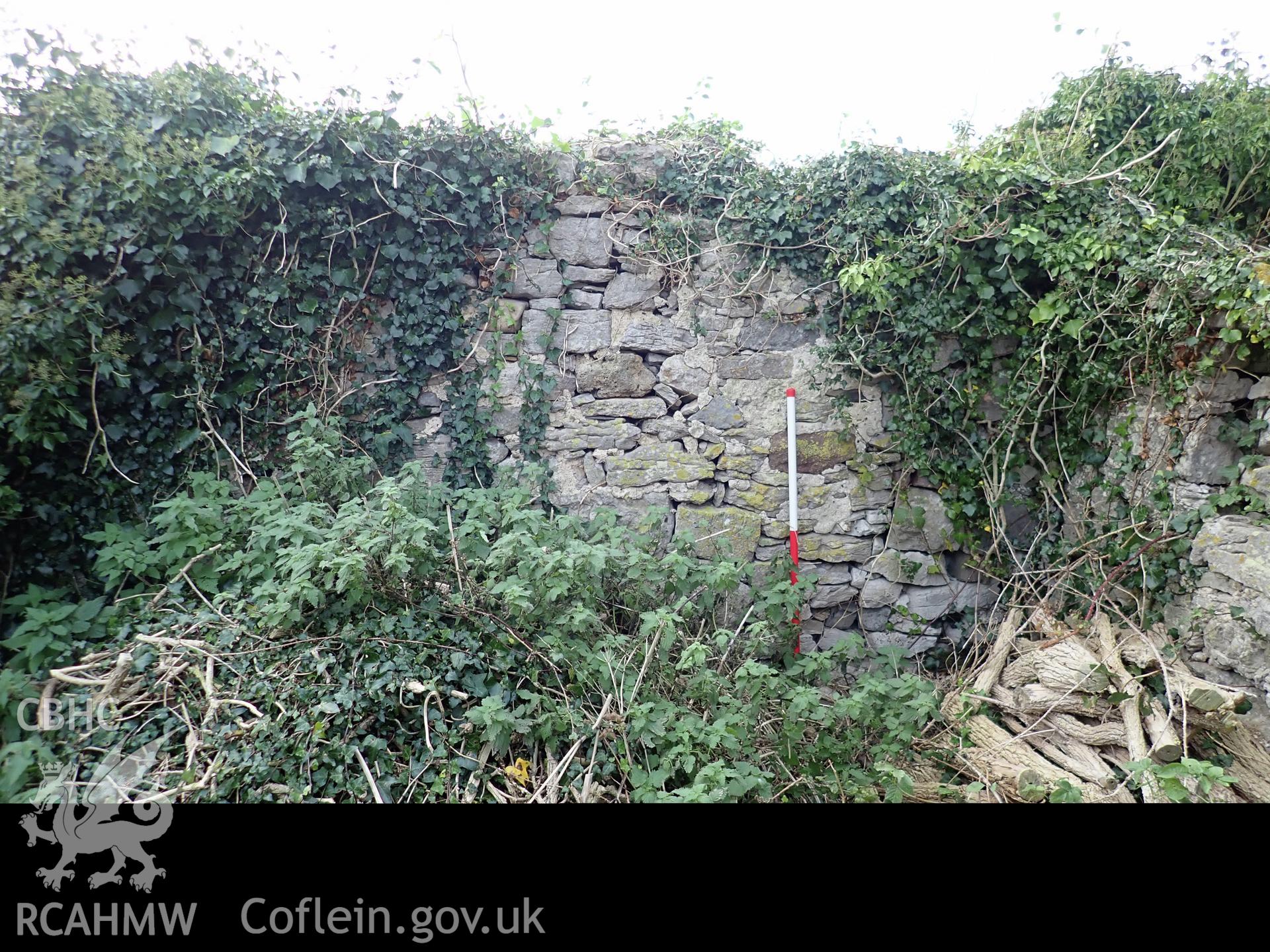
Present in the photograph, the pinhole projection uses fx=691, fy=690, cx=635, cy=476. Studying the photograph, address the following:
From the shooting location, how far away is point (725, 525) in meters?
4.96

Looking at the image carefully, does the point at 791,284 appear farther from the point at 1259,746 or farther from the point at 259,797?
the point at 259,797

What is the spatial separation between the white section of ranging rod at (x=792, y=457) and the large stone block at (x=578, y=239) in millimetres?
1683

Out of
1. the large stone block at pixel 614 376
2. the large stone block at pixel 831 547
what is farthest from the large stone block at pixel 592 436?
the large stone block at pixel 831 547

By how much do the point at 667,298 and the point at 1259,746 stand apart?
13.4 ft

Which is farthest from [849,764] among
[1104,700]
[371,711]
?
[371,711]

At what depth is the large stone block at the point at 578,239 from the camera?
4902 millimetres

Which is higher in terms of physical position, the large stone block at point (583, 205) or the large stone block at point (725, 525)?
the large stone block at point (583, 205)

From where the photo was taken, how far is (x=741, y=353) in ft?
16.3

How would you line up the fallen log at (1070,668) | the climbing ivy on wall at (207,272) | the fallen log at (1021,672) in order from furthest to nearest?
the fallen log at (1021,672), the climbing ivy on wall at (207,272), the fallen log at (1070,668)

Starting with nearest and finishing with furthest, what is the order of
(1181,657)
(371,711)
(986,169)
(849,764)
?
(371,711) < (849,764) < (1181,657) < (986,169)

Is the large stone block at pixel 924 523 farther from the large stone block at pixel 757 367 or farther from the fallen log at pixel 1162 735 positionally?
the fallen log at pixel 1162 735

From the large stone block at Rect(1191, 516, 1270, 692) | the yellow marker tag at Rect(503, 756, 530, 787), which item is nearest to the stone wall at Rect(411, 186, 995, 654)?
the large stone block at Rect(1191, 516, 1270, 692)
